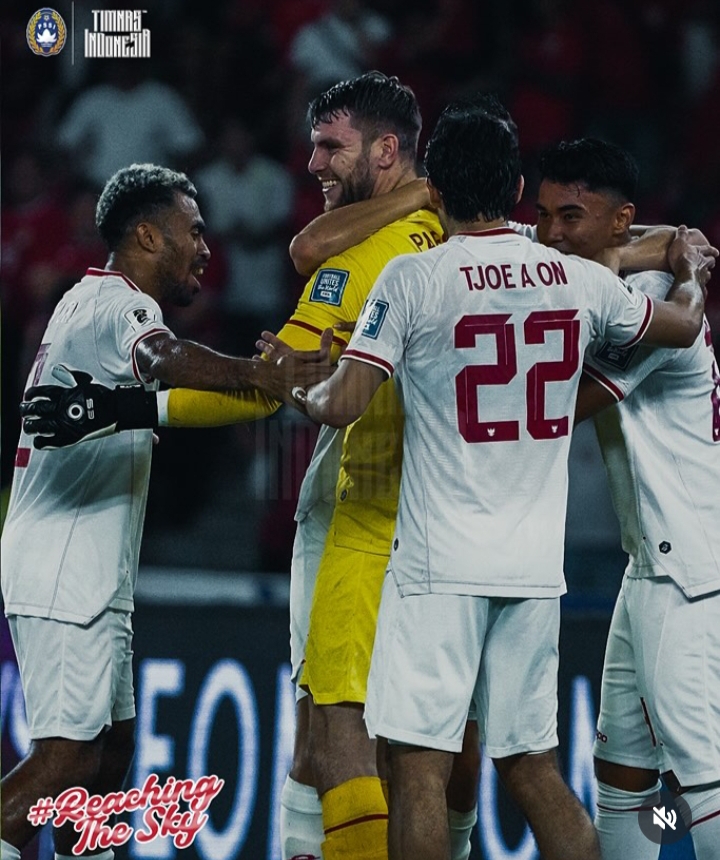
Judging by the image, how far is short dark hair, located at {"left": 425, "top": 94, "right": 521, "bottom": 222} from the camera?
3145 millimetres

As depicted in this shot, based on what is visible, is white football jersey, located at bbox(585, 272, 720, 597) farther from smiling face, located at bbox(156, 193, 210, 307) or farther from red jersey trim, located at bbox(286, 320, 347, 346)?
smiling face, located at bbox(156, 193, 210, 307)

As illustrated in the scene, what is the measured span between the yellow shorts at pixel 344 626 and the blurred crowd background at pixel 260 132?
2.00 meters

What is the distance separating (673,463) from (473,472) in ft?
2.18

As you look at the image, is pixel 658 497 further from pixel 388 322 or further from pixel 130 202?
pixel 130 202

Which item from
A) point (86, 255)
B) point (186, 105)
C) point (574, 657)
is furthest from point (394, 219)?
point (186, 105)

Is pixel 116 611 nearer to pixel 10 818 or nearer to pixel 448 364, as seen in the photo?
pixel 10 818

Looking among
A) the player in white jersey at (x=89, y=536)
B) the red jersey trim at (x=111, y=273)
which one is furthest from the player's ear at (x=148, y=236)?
the red jersey trim at (x=111, y=273)

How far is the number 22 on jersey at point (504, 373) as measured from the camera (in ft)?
10.1

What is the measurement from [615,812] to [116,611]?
1414 millimetres

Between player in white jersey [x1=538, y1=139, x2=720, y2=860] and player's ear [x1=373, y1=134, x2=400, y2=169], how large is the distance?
1.55 feet

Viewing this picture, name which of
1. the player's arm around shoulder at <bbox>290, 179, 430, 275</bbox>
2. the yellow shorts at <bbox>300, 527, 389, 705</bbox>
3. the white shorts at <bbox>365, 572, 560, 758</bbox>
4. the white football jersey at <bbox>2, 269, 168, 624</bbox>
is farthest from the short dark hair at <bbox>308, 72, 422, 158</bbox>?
the white shorts at <bbox>365, 572, 560, 758</bbox>

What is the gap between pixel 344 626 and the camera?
11.5 feet

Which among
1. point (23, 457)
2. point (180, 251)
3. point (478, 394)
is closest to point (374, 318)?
point (478, 394)

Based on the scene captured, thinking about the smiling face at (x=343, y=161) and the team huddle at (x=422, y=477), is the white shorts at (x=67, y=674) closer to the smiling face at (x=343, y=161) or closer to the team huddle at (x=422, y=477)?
the team huddle at (x=422, y=477)
